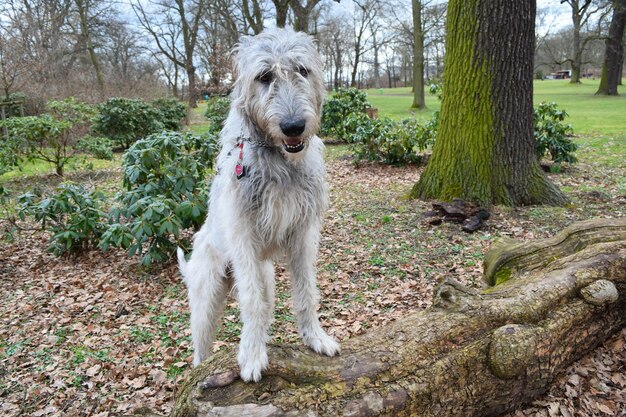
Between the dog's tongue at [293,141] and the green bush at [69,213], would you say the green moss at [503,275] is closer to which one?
the dog's tongue at [293,141]

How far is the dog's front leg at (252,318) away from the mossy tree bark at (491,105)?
14.9ft

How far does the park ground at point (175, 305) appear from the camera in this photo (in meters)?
3.29

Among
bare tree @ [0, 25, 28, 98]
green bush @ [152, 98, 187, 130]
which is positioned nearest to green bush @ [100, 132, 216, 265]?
bare tree @ [0, 25, 28, 98]

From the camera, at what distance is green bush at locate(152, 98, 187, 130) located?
57.8 ft

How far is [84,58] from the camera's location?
2636 cm

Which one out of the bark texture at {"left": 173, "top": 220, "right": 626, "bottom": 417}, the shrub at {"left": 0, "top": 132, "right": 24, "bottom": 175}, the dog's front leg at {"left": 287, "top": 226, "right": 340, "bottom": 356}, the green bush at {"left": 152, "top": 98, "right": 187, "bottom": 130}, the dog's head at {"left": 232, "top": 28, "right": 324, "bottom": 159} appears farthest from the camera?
the green bush at {"left": 152, "top": 98, "right": 187, "bottom": 130}

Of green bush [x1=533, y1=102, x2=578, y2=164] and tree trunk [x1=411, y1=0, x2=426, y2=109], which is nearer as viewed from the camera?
green bush [x1=533, y1=102, x2=578, y2=164]

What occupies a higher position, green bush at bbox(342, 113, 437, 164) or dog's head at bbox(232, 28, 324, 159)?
dog's head at bbox(232, 28, 324, 159)

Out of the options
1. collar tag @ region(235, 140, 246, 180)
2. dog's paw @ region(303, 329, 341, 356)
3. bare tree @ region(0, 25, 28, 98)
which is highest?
bare tree @ region(0, 25, 28, 98)

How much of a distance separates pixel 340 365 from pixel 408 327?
0.53 metres

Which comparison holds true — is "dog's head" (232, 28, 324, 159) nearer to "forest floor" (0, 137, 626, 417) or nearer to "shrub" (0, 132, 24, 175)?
"forest floor" (0, 137, 626, 417)

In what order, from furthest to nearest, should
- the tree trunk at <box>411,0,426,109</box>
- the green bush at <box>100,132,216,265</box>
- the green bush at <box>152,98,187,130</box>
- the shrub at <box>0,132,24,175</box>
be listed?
1. the tree trunk at <box>411,0,426,109</box>
2. the green bush at <box>152,98,187,130</box>
3. the shrub at <box>0,132,24,175</box>
4. the green bush at <box>100,132,216,265</box>

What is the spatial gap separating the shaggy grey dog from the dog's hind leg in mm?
184

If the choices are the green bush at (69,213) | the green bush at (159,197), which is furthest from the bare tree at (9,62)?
the green bush at (159,197)
